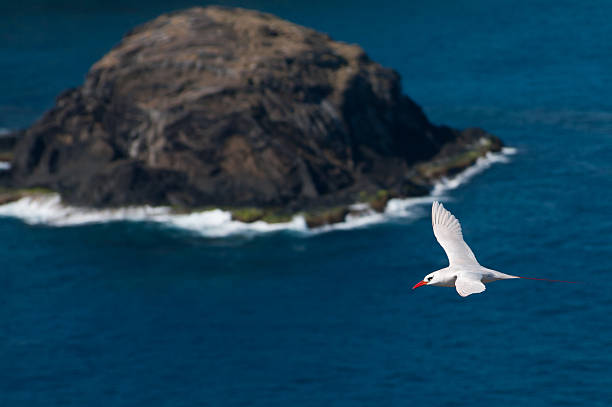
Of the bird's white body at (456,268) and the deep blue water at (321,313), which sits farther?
the deep blue water at (321,313)

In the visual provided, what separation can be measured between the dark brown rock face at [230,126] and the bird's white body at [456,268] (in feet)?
211

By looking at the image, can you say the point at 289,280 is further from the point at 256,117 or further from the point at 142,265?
the point at 256,117

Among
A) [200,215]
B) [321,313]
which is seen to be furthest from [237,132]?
[321,313]

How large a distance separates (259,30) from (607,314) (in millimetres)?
67331

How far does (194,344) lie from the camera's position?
10856 cm

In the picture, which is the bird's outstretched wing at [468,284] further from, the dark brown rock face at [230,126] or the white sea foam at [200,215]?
the dark brown rock face at [230,126]

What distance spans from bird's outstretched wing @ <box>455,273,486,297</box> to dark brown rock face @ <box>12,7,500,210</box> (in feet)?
239

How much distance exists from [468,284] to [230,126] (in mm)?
84720

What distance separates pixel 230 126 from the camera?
467 feet

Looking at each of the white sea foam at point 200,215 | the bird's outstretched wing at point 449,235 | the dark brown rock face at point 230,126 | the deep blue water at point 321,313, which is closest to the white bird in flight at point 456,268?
the bird's outstretched wing at point 449,235

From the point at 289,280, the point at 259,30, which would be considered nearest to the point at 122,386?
the point at 289,280

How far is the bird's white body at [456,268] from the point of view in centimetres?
6297

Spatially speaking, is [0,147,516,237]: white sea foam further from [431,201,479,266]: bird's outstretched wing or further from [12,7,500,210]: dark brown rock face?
[431,201,479,266]: bird's outstretched wing

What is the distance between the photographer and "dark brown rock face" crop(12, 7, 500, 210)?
141 metres
